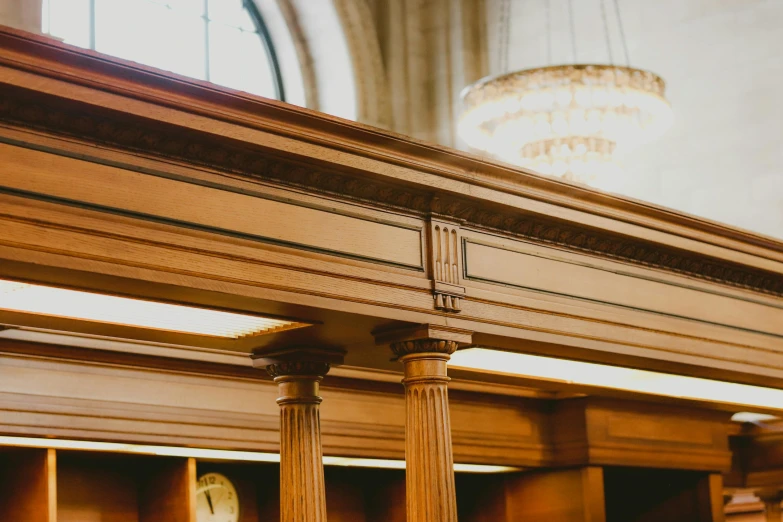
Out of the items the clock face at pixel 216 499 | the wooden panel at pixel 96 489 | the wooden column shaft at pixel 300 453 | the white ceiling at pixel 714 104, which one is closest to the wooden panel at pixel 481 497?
the clock face at pixel 216 499

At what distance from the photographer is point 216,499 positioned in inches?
303

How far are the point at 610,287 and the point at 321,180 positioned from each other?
1970mm

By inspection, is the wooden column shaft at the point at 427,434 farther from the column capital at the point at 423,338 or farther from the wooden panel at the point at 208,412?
the wooden panel at the point at 208,412

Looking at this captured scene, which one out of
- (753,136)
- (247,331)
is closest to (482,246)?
(247,331)

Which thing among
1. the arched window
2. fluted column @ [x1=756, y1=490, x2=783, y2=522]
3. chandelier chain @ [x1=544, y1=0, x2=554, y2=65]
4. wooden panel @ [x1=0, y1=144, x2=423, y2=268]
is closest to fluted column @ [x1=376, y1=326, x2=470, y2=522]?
wooden panel @ [x1=0, y1=144, x2=423, y2=268]

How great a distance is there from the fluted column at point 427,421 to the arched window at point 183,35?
6188 millimetres

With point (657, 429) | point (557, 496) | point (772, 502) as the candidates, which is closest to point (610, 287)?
point (557, 496)

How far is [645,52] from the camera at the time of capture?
11750 millimetres

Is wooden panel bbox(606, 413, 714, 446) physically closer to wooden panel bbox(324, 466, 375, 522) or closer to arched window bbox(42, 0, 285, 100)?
wooden panel bbox(324, 466, 375, 522)

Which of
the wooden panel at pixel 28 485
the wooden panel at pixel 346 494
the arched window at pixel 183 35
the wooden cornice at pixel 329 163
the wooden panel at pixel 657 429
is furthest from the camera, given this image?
the arched window at pixel 183 35

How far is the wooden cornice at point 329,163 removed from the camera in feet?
13.4

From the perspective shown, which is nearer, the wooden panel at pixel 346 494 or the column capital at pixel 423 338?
the column capital at pixel 423 338

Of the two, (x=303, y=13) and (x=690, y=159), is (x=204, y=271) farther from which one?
(x=303, y=13)

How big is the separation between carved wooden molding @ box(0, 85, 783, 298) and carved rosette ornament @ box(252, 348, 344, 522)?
3.01 feet
